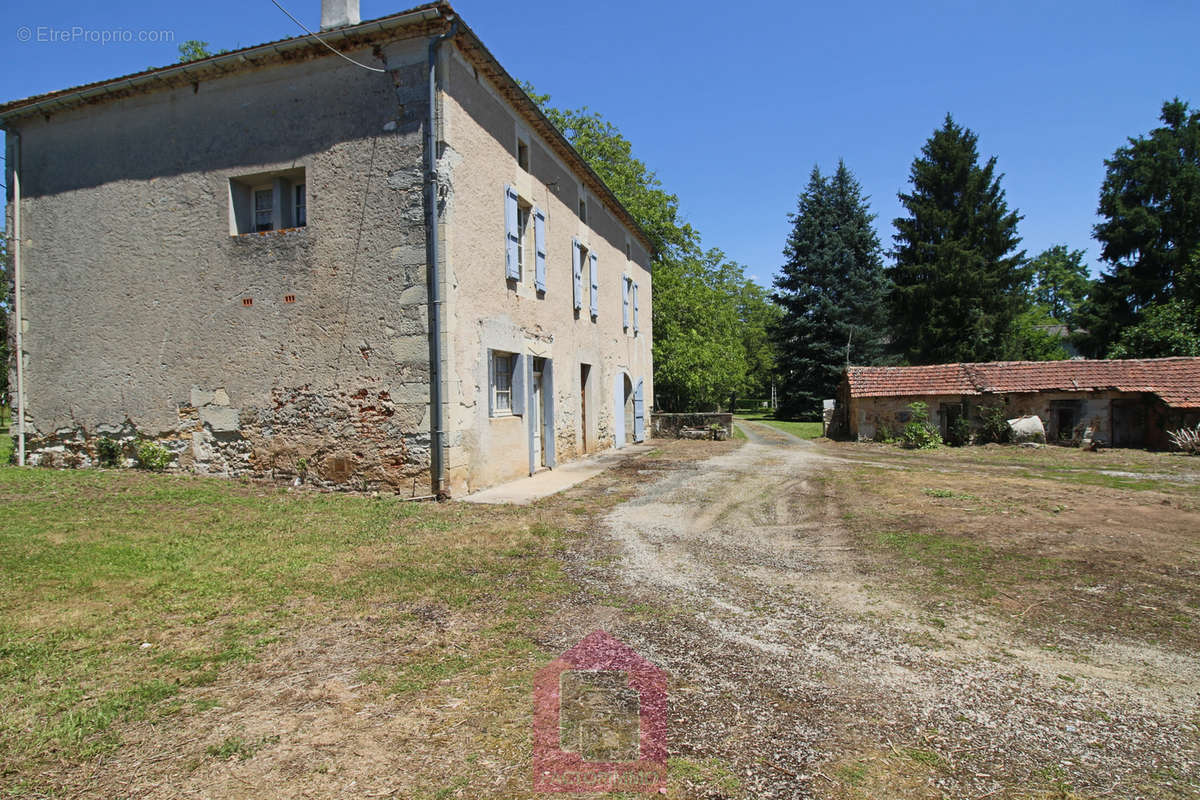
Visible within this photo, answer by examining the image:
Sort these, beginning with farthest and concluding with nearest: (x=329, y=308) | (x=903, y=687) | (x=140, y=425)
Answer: (x=140, y=425) → (x=329, y=308) → (x=903, y=687)

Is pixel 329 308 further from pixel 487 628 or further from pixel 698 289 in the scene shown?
pixel 698 289

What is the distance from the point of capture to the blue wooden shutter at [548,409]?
1178 centimetres

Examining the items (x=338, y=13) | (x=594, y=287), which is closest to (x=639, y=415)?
(x=594, y=287)

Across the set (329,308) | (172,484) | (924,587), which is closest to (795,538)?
(924,587)

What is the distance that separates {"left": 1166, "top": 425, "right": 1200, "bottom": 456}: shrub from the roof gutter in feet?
62.0

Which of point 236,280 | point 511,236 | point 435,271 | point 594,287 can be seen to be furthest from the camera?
point 594,287

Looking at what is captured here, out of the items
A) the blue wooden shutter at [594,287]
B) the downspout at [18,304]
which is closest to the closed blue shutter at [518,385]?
the blue wooden shutter at [594,287]

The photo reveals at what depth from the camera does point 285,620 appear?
158 inches

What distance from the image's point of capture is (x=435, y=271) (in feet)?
26.6

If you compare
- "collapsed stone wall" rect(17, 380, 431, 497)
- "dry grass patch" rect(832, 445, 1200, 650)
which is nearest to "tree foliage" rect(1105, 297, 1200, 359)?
"dry grass patch" rect(832, 445, 1200, 650)

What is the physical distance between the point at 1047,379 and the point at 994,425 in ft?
6.22

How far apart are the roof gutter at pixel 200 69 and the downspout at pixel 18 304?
84 centimetres

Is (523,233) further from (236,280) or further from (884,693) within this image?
(884,693)

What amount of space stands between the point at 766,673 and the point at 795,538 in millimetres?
3450
